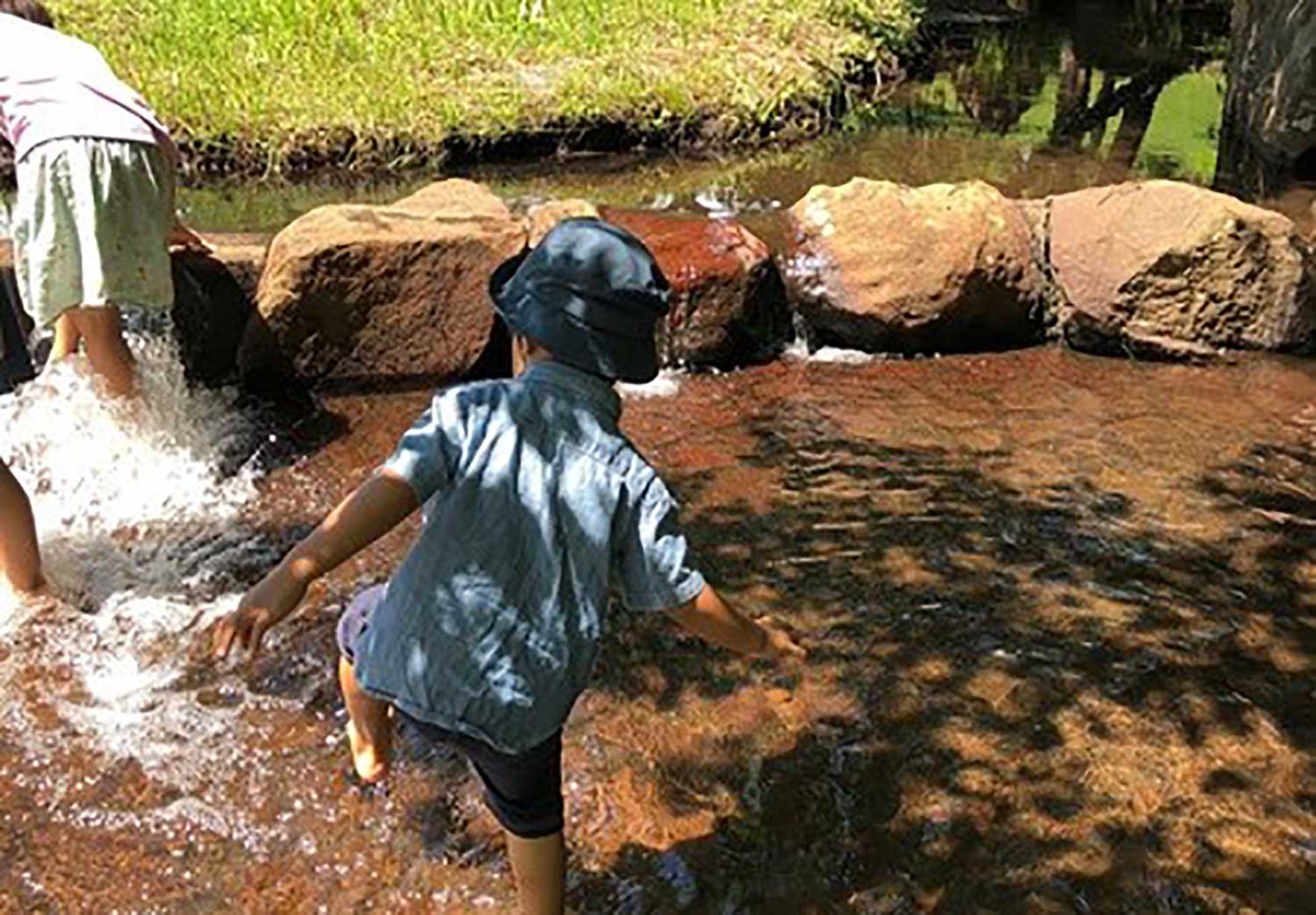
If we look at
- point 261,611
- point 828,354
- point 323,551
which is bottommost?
point 828,354

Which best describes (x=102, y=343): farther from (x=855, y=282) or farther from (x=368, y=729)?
(x=855, y=282)

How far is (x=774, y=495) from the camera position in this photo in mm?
4613

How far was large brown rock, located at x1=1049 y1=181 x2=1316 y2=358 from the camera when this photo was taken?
582 centimetres

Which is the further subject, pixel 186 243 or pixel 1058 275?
pixel 1058 275

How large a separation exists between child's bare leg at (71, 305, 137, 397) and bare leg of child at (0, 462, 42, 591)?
3.13 feet

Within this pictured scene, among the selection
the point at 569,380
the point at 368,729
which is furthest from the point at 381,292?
the point at 569,380

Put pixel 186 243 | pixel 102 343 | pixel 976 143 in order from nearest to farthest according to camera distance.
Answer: pixel 102 343
pixel 186 243
pixel 976 143

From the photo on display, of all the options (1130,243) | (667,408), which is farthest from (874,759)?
(1130,243)

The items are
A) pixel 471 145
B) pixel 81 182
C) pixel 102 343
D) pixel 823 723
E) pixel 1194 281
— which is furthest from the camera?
pixel 471 145

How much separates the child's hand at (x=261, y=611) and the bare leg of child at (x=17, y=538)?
163 cm

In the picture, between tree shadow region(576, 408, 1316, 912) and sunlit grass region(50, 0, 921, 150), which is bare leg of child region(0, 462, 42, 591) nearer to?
tree shadow region(576, 408, 1316, 912)

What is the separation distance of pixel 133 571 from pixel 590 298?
2393 millimetres

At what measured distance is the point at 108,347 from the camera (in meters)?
4.57

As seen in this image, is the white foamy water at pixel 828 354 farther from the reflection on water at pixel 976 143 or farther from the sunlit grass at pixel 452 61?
the sunlit grass at pixel 452 61
